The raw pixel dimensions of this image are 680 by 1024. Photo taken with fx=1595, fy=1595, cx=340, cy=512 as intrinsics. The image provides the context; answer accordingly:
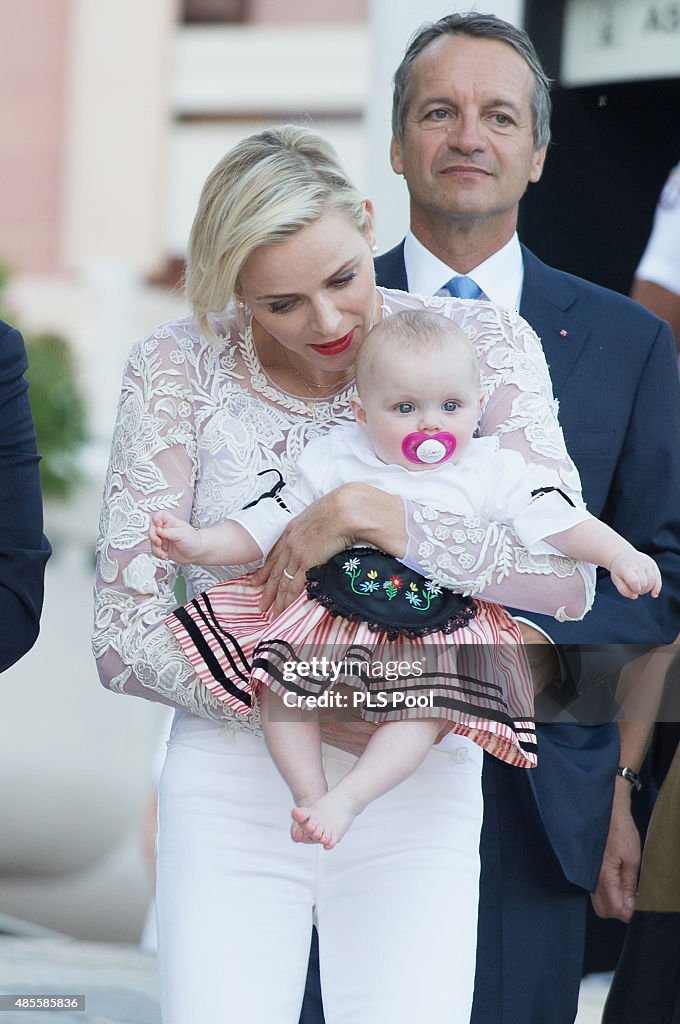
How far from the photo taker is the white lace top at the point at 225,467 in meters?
2.24

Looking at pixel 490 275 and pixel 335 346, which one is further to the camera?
pixel 490 275

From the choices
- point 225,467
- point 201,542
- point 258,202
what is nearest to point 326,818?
point 201,542

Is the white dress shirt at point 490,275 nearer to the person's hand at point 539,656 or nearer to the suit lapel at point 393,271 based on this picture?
the suit lapel at point 393,271

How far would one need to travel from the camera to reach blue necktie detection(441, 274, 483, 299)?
283 cm

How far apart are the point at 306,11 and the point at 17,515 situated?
1229 cm

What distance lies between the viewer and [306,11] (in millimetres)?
13797

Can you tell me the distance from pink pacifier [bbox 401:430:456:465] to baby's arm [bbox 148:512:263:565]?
0.27m

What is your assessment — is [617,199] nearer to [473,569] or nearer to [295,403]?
[295,403]

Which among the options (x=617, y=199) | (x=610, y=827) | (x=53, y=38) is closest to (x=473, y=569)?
(x=610, y=827)

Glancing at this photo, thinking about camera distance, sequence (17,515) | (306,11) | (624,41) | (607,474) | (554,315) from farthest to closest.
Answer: (306,11), (624,41), (554,315), (607,474), (17,515)

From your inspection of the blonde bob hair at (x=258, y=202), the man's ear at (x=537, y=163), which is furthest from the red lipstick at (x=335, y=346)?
the man's ear at (x=537, y=163)

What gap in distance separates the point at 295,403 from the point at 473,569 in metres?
0.44

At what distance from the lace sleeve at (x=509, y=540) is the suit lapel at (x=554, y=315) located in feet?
Result: 1.14

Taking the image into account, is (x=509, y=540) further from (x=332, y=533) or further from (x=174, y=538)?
(x=174, y=538)
